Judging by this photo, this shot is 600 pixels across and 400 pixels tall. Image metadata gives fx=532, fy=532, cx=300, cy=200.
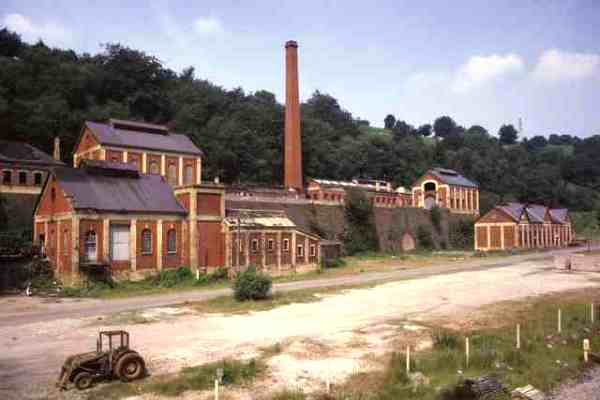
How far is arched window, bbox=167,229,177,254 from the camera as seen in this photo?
128 ft

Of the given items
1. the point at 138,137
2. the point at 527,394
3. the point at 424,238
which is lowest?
the point at 527,394

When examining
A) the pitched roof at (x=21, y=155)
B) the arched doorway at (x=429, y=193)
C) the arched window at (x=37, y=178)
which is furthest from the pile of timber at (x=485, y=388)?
the arched doorway at (x=429, y=193)

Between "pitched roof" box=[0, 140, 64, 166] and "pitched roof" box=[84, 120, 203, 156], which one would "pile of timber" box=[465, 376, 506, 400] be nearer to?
"pitched roof" box=[84, 120, 203, 156]

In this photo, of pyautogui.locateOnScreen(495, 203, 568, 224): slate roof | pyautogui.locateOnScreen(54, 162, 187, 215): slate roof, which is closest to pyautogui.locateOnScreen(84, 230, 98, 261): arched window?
pyautogui.locateOnScreen(54, 162, 187, 215): slate roof

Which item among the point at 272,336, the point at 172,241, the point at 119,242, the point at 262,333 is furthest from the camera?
the point at 172,241

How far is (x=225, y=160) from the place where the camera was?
80.8m

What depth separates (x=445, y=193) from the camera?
3314 inches

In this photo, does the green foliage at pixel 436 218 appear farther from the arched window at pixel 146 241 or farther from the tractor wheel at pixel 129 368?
the tractor wheel at pixel 129 368

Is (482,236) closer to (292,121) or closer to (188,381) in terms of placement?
(292,121)

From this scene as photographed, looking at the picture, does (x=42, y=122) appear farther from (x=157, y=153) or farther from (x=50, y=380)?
(x=50, y=380)

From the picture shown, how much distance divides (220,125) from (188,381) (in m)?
72.6

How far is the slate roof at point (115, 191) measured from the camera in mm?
35688

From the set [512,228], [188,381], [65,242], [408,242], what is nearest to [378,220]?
[408,242]

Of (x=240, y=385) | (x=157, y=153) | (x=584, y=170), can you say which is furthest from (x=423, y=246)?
(x=584, y=170)
